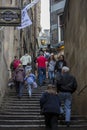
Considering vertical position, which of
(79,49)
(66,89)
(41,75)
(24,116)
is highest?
(79,49)

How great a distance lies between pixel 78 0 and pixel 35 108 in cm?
446

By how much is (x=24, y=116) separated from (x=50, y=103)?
3.17 meters

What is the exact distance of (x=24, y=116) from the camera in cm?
1497

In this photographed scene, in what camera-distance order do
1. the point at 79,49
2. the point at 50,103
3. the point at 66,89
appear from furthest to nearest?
the point at 79,49
the point at 66,89
the point at 50,103

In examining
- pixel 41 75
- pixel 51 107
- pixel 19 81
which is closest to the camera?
pixel 51 107

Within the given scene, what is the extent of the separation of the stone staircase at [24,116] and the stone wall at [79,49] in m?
1.21

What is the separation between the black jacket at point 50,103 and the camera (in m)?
11.8

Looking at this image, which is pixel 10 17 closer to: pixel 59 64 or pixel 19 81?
pixel 19 81

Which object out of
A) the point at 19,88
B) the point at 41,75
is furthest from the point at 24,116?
the point at 41,75

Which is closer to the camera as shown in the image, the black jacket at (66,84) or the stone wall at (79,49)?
the black jacket at (66,84)

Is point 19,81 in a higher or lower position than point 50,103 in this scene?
lower

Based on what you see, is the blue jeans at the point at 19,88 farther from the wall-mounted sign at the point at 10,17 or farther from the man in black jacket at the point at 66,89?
the man in black jacket at the point at 66,89

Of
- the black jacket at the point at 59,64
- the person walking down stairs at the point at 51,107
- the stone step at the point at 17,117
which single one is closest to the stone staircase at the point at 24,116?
the stone step at the point at 17,117

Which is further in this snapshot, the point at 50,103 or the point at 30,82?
the point at 30,82
